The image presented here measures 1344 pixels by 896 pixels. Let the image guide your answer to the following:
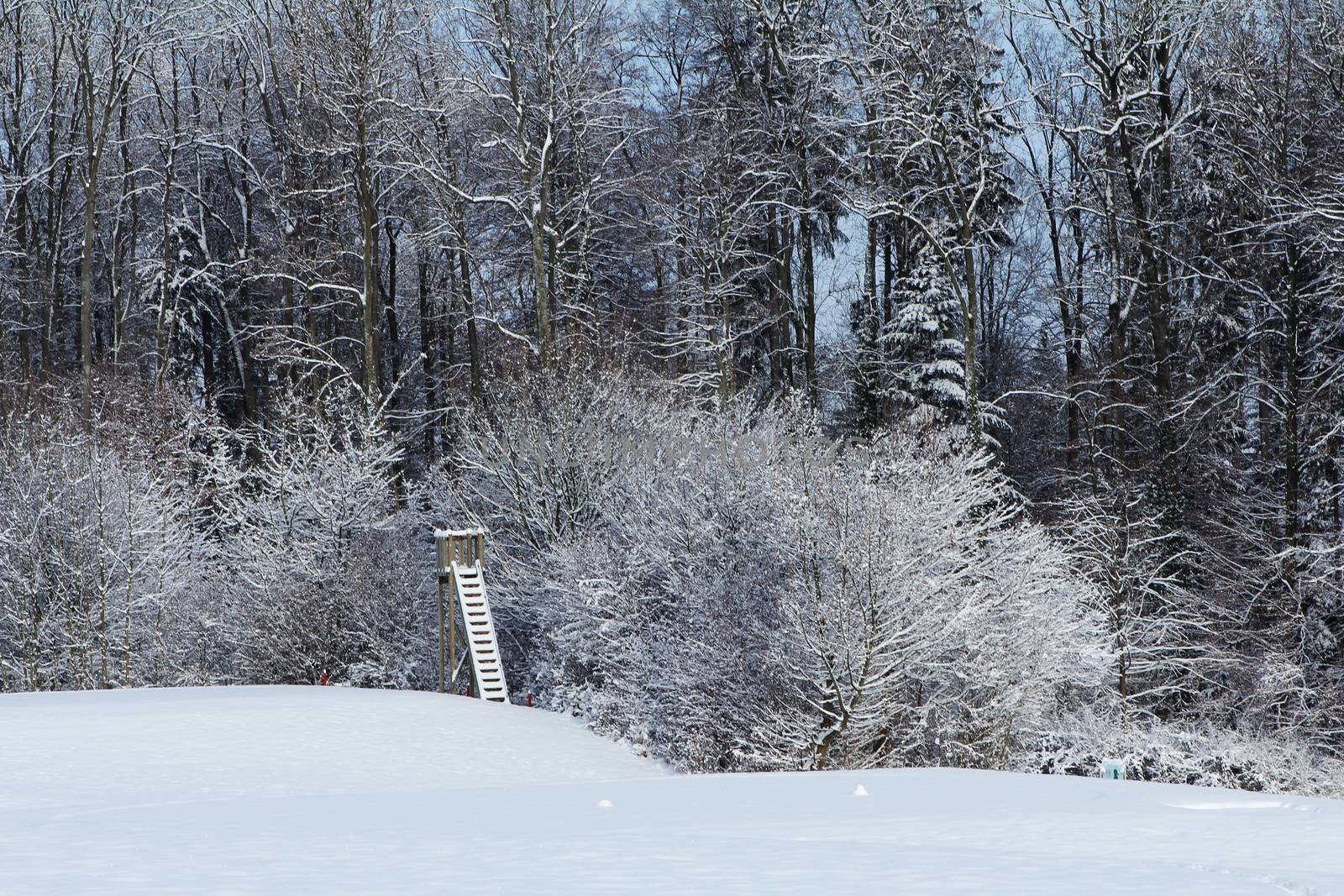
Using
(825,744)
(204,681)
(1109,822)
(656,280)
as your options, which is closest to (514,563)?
(204,681)

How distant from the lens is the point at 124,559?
20688 millimetres

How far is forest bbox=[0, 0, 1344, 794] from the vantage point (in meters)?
16.3

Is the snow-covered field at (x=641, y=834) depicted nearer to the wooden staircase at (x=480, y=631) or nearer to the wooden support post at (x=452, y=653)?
the wooden staircase at (x=480, y=631)

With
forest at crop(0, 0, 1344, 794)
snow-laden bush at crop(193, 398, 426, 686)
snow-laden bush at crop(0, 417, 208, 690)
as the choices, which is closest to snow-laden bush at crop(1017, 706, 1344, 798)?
forest at crop(0, 0, 1344, 794)

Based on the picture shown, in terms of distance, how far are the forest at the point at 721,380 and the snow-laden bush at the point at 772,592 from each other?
8 cm

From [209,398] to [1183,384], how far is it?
21.3m

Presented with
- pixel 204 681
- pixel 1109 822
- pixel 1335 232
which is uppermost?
pixel 1335 232

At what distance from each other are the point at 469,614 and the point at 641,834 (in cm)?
1270

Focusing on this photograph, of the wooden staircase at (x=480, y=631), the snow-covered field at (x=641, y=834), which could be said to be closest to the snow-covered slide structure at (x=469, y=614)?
the wooden staircase at (x=480, y=631)

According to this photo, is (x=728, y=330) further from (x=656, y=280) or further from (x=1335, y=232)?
(x=1335, y=232)

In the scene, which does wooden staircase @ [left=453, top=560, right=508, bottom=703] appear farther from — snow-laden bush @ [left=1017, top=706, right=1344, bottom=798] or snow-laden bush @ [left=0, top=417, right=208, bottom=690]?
snow-laden bush @ [left=1017, top=706, right=1344, bottom=798]

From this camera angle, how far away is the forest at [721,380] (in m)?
16.3

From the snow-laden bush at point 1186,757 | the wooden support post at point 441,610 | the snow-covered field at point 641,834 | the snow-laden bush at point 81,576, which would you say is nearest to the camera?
the snow-covered field at point 641,834

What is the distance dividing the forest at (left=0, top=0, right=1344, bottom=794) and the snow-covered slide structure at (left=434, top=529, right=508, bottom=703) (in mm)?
952
